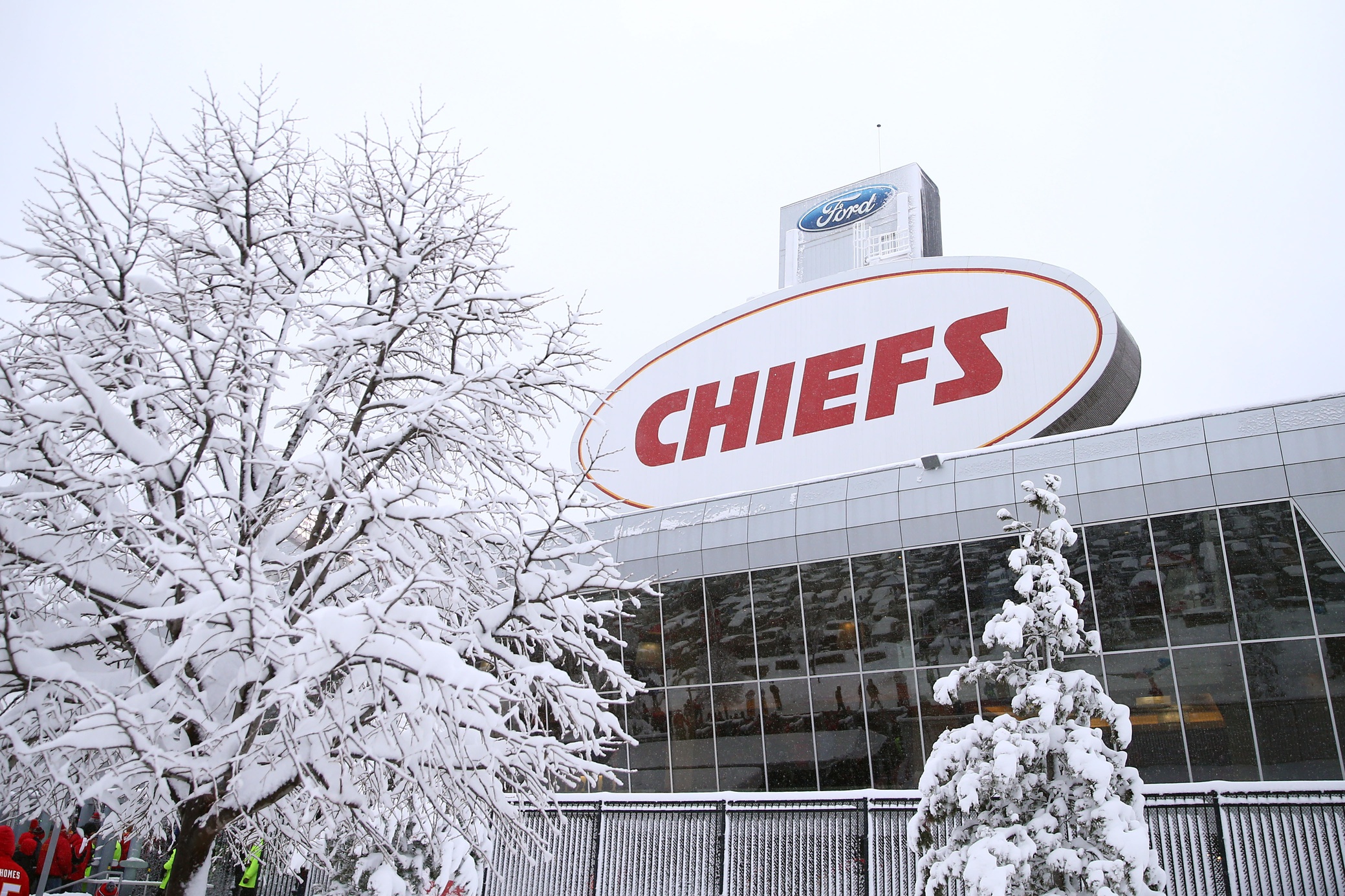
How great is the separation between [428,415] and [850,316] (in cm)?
2300

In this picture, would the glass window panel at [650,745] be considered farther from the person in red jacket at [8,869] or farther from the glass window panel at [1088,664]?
the person in red jacket at [8,869]

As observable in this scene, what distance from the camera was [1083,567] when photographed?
18.5 metres

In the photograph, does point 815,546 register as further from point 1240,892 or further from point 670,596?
point 1240,892

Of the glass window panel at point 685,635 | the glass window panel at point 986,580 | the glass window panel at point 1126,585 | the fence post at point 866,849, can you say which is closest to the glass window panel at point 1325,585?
the glass window panel at point 1126,585

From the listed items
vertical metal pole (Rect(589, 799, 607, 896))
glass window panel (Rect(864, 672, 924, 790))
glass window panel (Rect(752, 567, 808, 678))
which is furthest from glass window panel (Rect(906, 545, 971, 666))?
vertical metal pole (Rect(589, 799, 607, 896))

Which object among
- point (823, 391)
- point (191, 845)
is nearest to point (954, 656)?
point (823, 391)

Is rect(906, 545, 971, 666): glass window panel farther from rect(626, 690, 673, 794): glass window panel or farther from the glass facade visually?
rect(626, 690, 673, 794): glass window panel

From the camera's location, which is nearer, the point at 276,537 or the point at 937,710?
the point at 276,537

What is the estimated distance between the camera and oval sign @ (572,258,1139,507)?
24562 mm

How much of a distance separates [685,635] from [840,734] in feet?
14.9

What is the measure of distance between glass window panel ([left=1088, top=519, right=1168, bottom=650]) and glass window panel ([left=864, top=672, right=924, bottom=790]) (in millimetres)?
4102

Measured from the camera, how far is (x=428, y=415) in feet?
23.3

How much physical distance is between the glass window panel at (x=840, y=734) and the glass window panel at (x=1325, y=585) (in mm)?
8600

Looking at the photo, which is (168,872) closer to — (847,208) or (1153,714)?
(1153,714)
